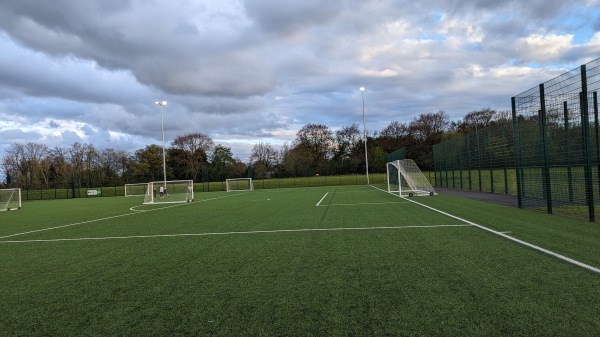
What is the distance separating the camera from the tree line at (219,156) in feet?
243

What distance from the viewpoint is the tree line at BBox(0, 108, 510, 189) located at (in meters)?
74.1

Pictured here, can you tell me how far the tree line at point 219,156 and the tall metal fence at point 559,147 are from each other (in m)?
54.2

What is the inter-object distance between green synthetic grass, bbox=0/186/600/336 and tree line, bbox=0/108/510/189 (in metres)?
59.6

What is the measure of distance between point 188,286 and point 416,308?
267 centimetres

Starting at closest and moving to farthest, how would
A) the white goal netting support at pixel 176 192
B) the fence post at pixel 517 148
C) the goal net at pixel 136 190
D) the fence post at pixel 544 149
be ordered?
the fence post at pixel 544 149 < the fence post at pixel 517 148 < the white goal netting support at pixel 176 192 < the goal net at pixel 136 190

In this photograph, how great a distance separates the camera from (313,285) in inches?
174

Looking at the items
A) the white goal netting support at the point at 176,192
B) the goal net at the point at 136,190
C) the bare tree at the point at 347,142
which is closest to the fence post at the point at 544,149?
the white goal netting support at the point at 176,192

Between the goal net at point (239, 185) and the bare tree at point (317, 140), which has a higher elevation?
the bare tree at point (317, 140)

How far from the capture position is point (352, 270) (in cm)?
503

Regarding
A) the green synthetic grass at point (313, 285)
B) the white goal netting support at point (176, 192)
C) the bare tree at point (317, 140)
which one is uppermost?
the bare tree at point (317, 140)

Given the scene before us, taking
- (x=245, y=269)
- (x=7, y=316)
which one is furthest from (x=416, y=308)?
(x=7, y=316)

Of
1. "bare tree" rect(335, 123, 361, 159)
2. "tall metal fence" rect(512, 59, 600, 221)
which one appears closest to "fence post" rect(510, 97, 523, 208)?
"tall metal fence" rect(512, 59, 600, 221)

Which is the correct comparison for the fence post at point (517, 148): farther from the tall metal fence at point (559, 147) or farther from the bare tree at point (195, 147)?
the bare tree at point (195, 147)

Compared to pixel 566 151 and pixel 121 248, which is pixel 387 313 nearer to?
pixel 121 248
